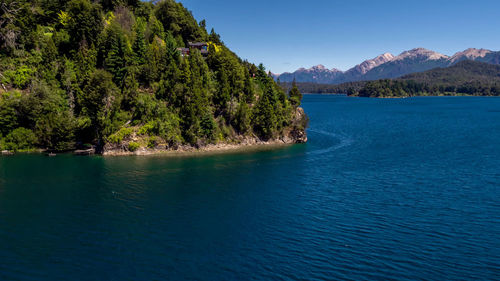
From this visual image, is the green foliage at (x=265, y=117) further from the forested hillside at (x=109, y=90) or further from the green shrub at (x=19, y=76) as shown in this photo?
the green shrub at (x=19, y=76)

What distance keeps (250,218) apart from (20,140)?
2896 inches

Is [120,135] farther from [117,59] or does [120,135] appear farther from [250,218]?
[250,218]

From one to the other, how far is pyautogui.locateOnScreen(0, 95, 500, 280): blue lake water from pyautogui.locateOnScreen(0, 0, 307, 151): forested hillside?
1115 cm

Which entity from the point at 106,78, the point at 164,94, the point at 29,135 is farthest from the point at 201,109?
the point at 29,135

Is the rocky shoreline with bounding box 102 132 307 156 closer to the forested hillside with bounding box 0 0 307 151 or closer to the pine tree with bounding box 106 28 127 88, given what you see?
the forested hillside with bounding box 0 0 307 151

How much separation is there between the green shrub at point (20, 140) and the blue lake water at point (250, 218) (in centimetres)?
622

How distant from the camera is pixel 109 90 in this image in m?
82.8

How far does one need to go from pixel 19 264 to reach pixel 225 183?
33610mm

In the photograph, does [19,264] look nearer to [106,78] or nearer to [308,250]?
[308,250]

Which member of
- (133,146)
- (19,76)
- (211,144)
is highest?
(19,76)

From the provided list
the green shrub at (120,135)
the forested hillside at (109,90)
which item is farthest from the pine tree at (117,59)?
the green shrub at (120,135)

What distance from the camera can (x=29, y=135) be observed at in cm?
8181

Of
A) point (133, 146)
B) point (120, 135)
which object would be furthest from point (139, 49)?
point (133, 146)

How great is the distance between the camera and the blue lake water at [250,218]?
30750mm
